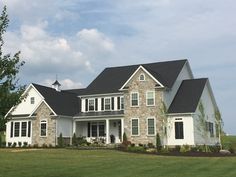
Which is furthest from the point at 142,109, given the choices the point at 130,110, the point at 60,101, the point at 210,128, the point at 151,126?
the point at 60,101

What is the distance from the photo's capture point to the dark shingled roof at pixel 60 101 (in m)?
45.8

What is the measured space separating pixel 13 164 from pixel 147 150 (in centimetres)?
1488

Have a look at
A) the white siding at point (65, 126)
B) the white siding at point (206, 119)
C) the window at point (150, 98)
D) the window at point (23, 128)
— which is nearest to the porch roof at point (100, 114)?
the white siding at point (65, 126)

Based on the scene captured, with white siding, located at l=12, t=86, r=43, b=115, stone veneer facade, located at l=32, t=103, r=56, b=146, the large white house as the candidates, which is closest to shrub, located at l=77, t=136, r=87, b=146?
the large white house

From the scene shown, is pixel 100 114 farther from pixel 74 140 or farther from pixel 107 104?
pixel 74 140

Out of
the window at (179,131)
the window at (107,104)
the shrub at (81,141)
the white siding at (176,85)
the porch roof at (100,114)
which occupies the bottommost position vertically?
the shrub at (81,141)

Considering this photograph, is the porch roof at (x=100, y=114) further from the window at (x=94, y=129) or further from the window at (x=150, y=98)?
the window at (x=150, y=98)

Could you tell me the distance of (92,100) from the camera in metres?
46.3

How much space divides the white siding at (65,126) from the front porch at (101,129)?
590mm

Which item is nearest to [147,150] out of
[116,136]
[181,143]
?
[181,143]

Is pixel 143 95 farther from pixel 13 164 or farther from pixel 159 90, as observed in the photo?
pixel 13 164

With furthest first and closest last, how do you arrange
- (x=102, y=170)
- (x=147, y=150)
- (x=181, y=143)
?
1. (x=181, y=143)
2. (x=147, y=150)
3. (x=102, y=170)

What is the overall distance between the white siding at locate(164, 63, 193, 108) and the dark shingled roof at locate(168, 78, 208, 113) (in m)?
0.40

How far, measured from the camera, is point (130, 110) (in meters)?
41.9
